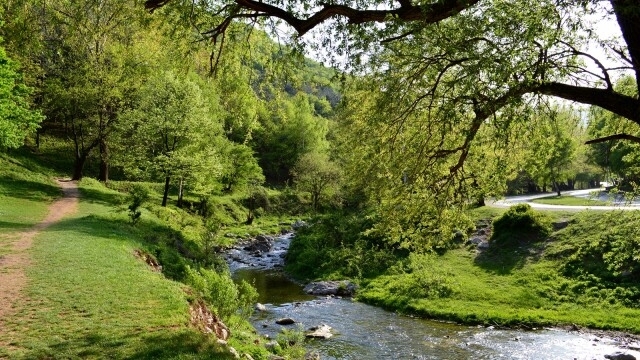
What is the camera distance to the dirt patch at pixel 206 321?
12027 mm

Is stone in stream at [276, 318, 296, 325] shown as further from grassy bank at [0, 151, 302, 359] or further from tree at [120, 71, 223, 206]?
tree at [120, 71, 223, 206]

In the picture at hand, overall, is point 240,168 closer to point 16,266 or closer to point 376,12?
point 16,266

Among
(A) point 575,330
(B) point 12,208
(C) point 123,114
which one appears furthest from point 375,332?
(C) point 123,114

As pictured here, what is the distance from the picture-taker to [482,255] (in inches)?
1139

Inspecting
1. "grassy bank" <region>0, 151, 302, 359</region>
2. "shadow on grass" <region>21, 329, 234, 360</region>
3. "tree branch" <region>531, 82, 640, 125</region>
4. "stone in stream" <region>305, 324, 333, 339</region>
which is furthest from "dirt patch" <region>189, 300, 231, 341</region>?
"tree branch" <region>531, 82, 640, 125</region>

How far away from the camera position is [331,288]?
2681cm

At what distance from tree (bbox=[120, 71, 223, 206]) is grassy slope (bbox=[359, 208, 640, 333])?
57.2 ft

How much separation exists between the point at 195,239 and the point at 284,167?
55666 millimetres

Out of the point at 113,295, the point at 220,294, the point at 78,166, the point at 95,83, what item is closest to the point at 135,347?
the point at 113,295

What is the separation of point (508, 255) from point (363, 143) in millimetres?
21067

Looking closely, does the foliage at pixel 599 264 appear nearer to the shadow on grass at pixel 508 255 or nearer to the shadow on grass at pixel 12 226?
the shadow on grass at pixel 508 255

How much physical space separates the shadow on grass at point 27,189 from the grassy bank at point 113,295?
2.88 meters

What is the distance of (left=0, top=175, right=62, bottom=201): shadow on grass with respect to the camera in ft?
99.8

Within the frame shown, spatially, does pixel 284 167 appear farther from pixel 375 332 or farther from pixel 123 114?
pixel 375 332
